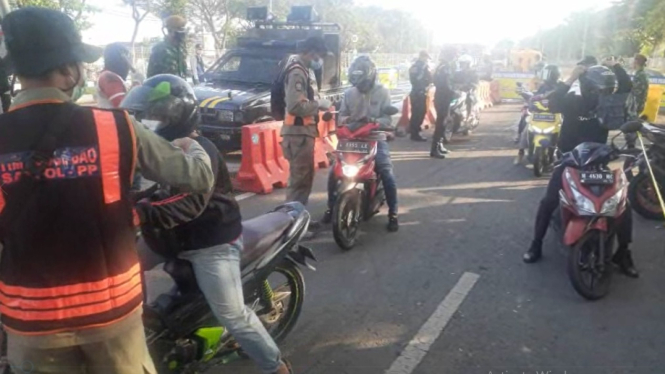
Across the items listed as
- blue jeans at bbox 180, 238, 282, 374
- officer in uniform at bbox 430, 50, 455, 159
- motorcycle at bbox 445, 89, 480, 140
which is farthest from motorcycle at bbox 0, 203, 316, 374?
motorcycle at bbox 445, 89, 480, 140

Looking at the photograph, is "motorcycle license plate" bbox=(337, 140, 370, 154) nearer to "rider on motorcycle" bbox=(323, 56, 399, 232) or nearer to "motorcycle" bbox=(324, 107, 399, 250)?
"motorcycle" bbox=(324, 107, 399, 250)

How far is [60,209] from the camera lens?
166cm

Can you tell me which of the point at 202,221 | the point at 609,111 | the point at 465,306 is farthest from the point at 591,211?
the point at 202,221

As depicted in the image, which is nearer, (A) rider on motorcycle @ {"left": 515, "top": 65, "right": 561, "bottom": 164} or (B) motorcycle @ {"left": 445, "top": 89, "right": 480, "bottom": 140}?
(A) rider on motorcycle @ {"left": 515, "top": 65, "right": 561, "bottom": 164}

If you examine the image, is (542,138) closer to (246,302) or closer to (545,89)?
(545,89)

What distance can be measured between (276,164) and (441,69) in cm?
389

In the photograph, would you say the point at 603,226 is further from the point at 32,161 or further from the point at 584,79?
the point at 32,161

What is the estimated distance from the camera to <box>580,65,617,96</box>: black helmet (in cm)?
548

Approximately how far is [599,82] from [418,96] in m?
6.99

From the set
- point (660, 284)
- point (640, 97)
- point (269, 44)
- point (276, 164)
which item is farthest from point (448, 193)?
point (640, 97)

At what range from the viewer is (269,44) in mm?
11250

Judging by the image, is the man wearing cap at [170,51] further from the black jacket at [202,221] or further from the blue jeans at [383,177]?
the black jacket at [202,221]

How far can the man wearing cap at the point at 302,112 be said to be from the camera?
18.2 feet

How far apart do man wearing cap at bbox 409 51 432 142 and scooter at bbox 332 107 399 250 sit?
6.43 meters
